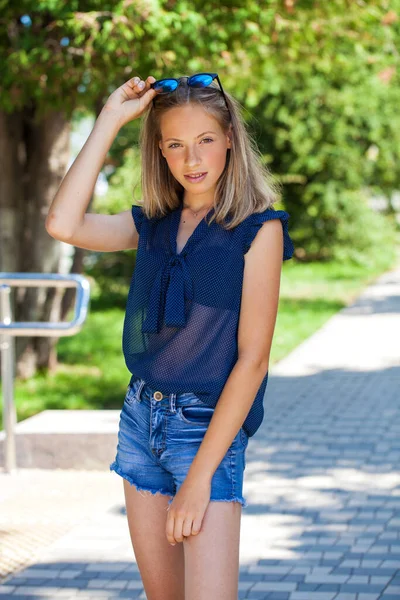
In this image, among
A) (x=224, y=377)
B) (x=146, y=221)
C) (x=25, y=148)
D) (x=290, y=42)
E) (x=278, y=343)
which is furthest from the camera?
(x=278, y=343)

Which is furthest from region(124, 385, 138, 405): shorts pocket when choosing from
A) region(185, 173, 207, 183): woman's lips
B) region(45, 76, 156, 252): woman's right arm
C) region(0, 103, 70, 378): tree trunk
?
region(0, 103, 70, 378): tree trunk

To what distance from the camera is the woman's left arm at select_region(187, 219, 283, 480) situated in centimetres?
232

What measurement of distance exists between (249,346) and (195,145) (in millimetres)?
532

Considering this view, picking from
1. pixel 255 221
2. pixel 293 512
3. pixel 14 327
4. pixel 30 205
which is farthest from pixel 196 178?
pixel 30 205

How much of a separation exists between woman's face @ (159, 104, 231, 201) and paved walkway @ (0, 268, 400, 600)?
6.68ft

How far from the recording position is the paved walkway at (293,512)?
13.4ft

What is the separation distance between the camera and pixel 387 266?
22.3 m

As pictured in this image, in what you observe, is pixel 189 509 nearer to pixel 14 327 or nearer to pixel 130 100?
pixel 130 100

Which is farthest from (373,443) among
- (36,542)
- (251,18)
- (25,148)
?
(25,148)

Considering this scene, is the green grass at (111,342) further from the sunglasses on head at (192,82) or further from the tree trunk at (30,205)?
the sunglasses on head at (192,82)

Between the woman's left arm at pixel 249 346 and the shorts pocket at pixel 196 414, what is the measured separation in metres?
0.07

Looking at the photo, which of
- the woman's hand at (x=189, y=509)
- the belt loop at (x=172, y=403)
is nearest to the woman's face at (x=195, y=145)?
the belt loop at (x=172, y=403)

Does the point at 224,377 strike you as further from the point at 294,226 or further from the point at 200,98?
the point at 294,226

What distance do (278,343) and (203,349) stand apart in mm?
9203
